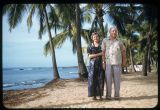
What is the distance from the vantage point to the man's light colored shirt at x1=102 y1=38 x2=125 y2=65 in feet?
12.2

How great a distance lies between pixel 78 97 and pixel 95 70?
42 centimetres

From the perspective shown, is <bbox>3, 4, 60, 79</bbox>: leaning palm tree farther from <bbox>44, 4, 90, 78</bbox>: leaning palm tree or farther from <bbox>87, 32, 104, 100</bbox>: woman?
<bbox>87, 32, 104, 100</bbox>: woman

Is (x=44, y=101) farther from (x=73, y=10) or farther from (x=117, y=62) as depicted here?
(x=73, y=10)

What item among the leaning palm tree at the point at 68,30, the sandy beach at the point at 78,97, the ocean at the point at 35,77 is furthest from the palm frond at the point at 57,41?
the sandy beach at the point at 78,97

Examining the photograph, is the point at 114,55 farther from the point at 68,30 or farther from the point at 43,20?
the point at 43,20

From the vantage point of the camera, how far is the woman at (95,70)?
3711mm

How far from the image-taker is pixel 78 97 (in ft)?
12.5

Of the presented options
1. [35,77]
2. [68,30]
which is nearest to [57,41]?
[35,77]

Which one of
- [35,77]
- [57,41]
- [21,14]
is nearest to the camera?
[57,41]

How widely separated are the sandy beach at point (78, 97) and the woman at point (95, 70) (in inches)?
3.9

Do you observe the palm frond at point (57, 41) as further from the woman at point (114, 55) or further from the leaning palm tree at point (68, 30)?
the woman at point (114, 55)

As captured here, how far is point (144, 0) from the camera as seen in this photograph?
11.9 feet

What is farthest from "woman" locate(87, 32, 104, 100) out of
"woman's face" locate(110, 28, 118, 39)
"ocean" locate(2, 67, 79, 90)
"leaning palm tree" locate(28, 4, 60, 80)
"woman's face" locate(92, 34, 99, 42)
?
"leaning palm tree" locate(28, 4, 60, 80)

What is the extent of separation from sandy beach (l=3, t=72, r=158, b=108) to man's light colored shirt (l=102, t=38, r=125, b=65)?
0.32m
